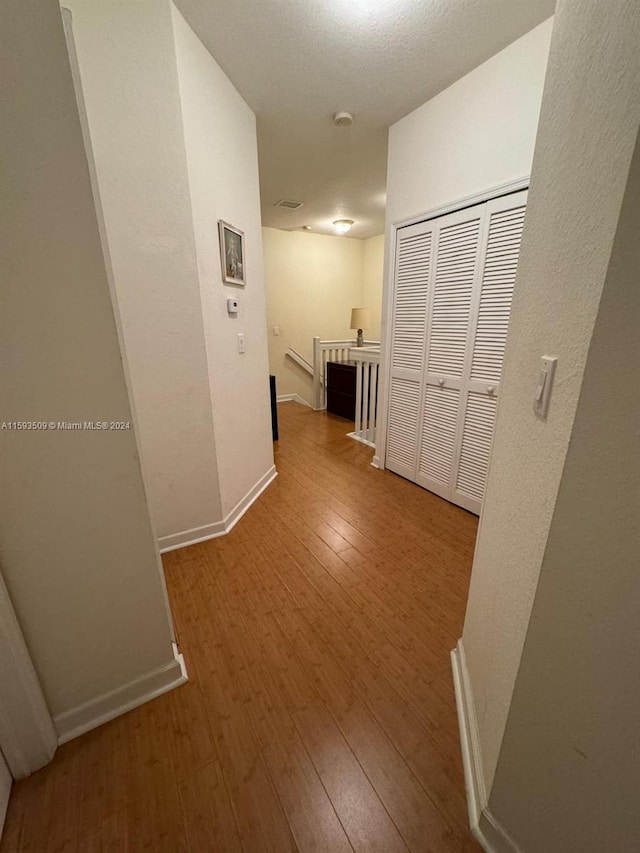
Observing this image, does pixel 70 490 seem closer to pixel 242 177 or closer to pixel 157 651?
pixel 157 651

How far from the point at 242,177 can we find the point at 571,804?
279 centimetres

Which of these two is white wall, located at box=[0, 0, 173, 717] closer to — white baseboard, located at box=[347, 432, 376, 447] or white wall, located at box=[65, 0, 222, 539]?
white wall, located at box=[65, 0, 222, 539]

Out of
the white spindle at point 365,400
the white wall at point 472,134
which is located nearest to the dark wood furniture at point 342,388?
the white spindle at point 365,400

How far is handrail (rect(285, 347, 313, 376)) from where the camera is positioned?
527 cm

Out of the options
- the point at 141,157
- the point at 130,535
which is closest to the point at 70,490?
the point at 130,535

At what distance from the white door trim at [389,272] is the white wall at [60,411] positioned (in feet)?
6.25

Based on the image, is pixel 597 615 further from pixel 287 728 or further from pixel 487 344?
pixel 487 344

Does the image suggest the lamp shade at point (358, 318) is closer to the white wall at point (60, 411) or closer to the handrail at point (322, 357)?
the handrail at point (322, 357)

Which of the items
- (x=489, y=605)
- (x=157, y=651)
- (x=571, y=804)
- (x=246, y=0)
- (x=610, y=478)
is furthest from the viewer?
(x=246, y=0)

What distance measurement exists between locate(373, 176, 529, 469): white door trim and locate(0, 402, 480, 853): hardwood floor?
114cm

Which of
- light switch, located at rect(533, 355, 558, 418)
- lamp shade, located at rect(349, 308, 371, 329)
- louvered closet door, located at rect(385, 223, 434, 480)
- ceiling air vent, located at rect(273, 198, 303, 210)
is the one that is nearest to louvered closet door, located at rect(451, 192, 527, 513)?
Answer: louvered closet door, located at rect(385, 223, 434, 480)

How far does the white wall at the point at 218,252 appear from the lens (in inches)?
60.6

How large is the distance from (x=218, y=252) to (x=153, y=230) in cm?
36

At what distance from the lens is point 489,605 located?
92 cm
